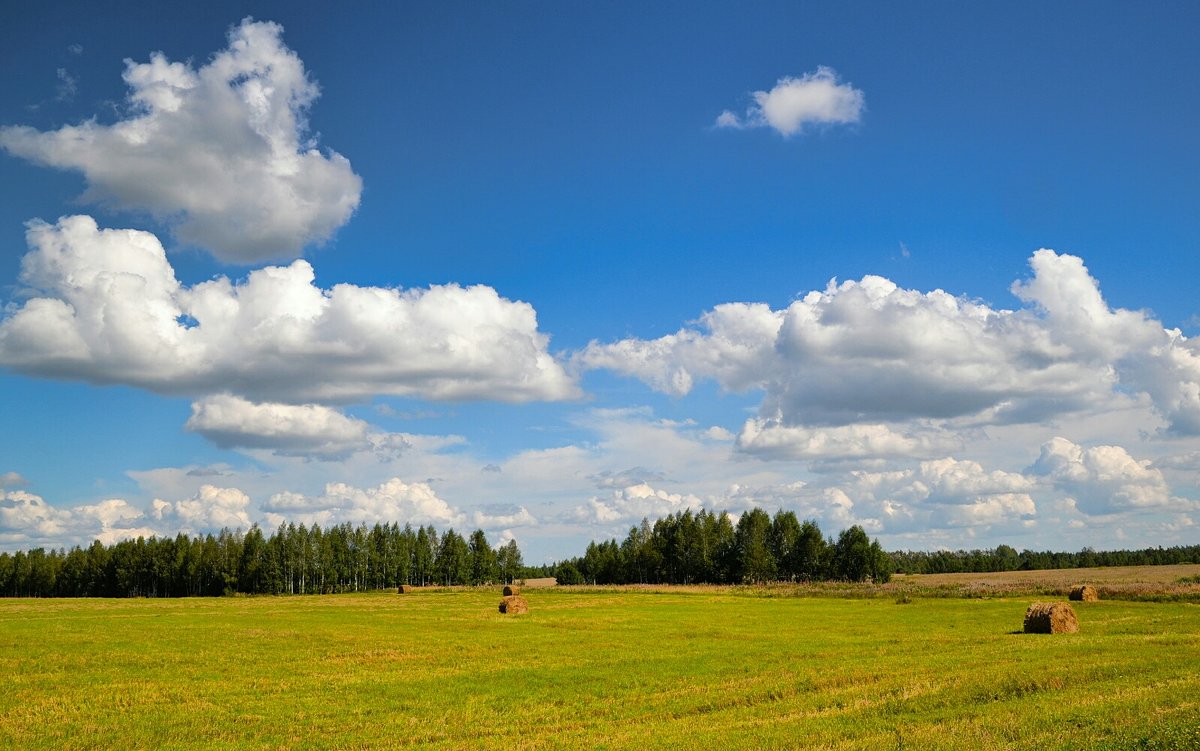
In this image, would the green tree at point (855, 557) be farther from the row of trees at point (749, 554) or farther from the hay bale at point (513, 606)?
the hay bale at point (513, 606)

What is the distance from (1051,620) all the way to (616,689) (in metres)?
27.1

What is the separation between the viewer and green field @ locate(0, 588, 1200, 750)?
17.2 metres

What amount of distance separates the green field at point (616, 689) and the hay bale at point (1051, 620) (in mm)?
1203

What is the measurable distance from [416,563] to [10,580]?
334 ft

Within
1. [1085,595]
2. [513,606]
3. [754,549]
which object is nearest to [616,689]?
[513,606]

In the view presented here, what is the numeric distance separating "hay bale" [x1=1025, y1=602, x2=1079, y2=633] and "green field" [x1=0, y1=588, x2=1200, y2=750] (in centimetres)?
120

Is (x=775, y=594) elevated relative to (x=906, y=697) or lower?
lower

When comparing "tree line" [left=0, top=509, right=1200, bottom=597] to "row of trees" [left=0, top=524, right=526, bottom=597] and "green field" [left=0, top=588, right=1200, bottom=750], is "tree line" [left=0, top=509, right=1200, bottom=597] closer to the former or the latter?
"row of trees" [left=0, top=524, right=526, bottom=597]

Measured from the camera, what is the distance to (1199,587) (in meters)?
68.9


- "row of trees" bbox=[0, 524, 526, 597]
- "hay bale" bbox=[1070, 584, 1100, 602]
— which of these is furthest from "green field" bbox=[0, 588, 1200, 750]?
"row of trees" bbox=[0, 524, 526, 597]

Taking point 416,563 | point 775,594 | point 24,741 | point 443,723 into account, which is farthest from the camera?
point 416,563

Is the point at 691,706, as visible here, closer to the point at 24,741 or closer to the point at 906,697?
the point at 906,697

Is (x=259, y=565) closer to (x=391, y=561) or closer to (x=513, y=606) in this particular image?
(x=391, y=561)

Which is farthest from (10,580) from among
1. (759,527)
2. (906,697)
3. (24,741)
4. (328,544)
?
(906,697)
